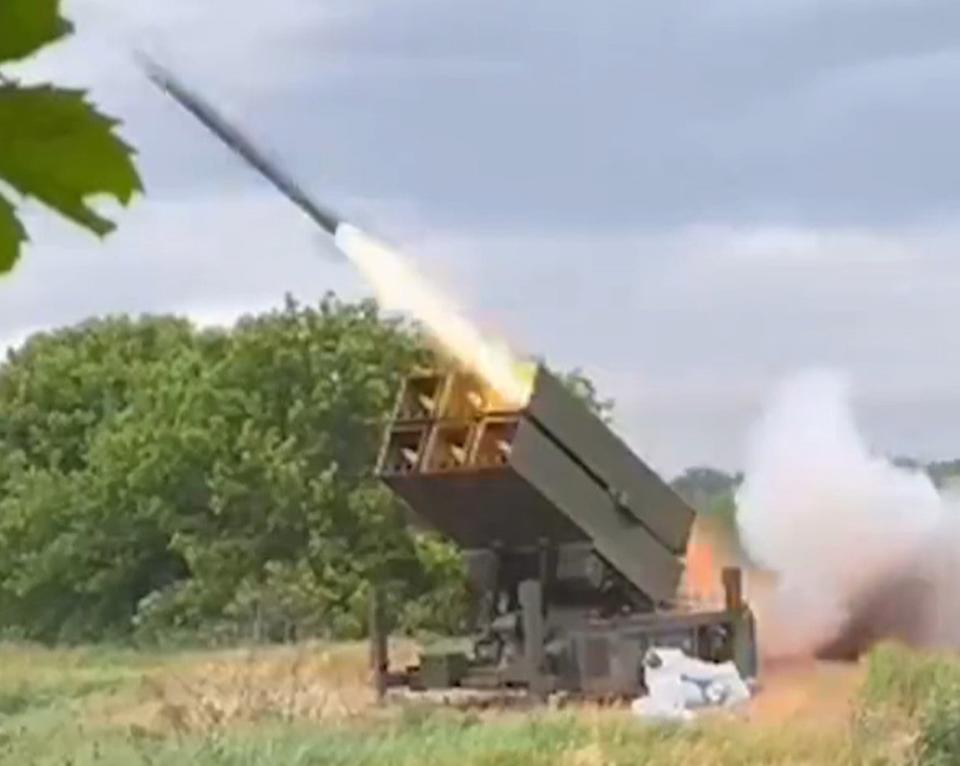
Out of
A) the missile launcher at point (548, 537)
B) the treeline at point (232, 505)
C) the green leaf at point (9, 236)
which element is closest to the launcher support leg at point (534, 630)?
the missile launcher at point (548, 537)

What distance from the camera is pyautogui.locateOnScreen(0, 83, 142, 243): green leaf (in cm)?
79

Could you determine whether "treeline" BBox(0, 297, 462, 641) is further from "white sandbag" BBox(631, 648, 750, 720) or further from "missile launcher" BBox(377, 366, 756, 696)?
"white sandbag" BBox(631, 648, 750, 720)

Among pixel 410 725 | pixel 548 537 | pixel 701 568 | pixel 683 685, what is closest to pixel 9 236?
pixel 410 725

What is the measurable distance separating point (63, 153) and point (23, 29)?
4cm

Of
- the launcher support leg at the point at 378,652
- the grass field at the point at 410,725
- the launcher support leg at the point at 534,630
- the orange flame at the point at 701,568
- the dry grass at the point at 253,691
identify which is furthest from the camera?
the orange flame at the point at 701,568

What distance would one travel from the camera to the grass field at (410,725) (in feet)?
46.8

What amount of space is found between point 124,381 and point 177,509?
7.25 m

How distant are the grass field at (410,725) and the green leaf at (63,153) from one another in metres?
12.2

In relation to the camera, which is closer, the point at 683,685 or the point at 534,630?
the point at 683,685

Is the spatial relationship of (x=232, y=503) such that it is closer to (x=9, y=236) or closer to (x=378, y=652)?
(x=378, y=652)

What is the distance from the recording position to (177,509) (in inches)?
1618

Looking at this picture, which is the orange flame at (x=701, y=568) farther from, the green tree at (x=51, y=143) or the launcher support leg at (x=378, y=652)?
the green tree at (x=51, y=143)

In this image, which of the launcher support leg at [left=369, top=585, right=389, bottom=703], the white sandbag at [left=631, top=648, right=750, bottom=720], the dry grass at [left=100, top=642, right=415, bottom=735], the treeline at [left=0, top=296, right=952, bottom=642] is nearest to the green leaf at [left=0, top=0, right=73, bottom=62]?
the dry grass at [left=100, top=642, right=415, bottom=735]

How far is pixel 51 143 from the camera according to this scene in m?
0.80
